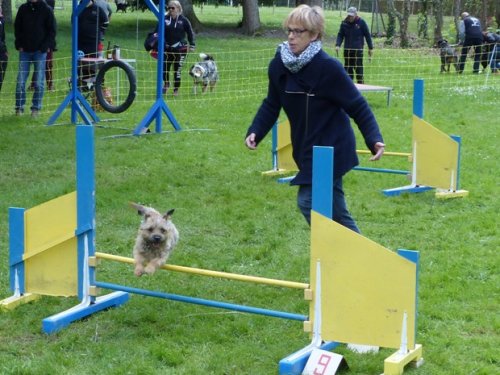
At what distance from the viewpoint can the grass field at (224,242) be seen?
194 inches

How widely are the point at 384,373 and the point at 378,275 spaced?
1.68 feet

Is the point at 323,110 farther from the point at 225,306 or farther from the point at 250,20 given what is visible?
the point at 250,20

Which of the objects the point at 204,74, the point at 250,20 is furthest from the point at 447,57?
the point at 250,20

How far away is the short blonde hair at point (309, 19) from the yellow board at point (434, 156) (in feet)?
13.9

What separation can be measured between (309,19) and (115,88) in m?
11.3

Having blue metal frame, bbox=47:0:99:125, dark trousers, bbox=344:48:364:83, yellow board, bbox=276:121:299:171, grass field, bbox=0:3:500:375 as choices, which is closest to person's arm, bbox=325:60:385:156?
grass field, bbox=0:3:500:375

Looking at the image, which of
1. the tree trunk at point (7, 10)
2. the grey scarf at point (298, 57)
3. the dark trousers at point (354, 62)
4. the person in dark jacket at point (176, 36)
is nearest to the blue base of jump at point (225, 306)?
the grey scarf at point (298, 57)

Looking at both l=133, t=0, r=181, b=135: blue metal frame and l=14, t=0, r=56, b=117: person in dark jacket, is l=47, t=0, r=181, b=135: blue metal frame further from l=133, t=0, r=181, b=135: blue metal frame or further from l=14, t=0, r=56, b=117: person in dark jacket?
l=14, t=0, r=56, b=117: person in dark jacket

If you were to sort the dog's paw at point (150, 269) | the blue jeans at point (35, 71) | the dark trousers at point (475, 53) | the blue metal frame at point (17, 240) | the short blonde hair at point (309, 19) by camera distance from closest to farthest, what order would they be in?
the short blonde hair at point (309, 19)
the dog's paw at point (150, 269)
the blue metal frame at point (17, 240)
the blue jeans at point (35, 71)
the dark trousers at point (475, 53)

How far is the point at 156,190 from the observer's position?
365 inches

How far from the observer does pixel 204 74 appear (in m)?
17.0

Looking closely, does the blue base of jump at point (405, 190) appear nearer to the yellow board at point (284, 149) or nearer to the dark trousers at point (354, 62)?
the yellow board at point (284, 149)

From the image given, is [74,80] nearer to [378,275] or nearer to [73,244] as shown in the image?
[73,244]

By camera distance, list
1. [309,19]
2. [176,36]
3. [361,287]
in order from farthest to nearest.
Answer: [176,36] → [309,19] → [361,287]
